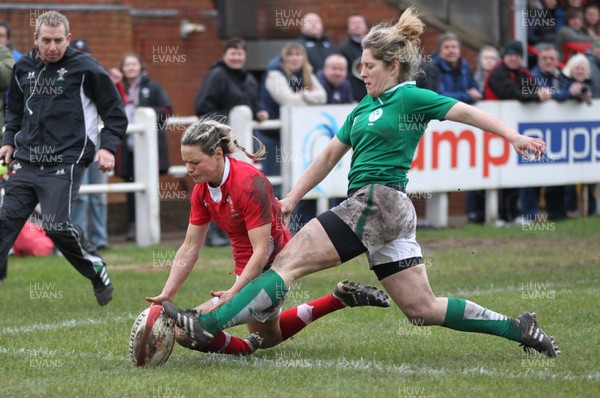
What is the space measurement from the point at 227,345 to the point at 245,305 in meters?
0.61

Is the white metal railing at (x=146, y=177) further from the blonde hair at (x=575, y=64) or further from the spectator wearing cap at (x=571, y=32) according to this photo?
the spectator wearing cap at (x=571, y=32)

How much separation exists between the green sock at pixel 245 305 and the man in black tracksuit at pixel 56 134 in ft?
9.11


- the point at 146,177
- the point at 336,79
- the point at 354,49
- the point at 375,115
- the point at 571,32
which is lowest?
the point at 146,177

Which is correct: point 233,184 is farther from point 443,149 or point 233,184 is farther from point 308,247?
point 443,149

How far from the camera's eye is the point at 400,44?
6594 millimetres

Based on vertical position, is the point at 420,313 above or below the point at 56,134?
below

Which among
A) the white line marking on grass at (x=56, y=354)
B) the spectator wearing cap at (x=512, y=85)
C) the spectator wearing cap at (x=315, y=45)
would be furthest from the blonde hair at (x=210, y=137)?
A: the spectator wearing cap at (x=512, y=85)

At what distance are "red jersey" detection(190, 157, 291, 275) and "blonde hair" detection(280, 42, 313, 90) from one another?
23.1ft

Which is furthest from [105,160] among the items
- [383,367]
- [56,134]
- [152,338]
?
[383,367]

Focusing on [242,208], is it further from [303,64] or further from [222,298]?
[303,64]

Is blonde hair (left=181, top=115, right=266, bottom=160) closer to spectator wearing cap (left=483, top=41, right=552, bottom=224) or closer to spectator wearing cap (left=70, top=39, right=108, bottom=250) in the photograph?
spectator wearing cap (left=70, top=39, right=108, bottom=250)

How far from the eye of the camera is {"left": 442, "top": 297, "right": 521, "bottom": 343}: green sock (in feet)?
21.7

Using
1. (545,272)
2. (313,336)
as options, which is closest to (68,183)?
(313,336)

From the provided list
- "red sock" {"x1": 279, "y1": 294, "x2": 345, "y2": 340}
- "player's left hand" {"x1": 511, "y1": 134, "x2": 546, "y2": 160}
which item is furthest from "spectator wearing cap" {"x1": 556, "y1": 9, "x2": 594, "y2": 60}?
"player's left hand" {"x1": 511, "y1": 134, "x2": 546, "y2": 160}
